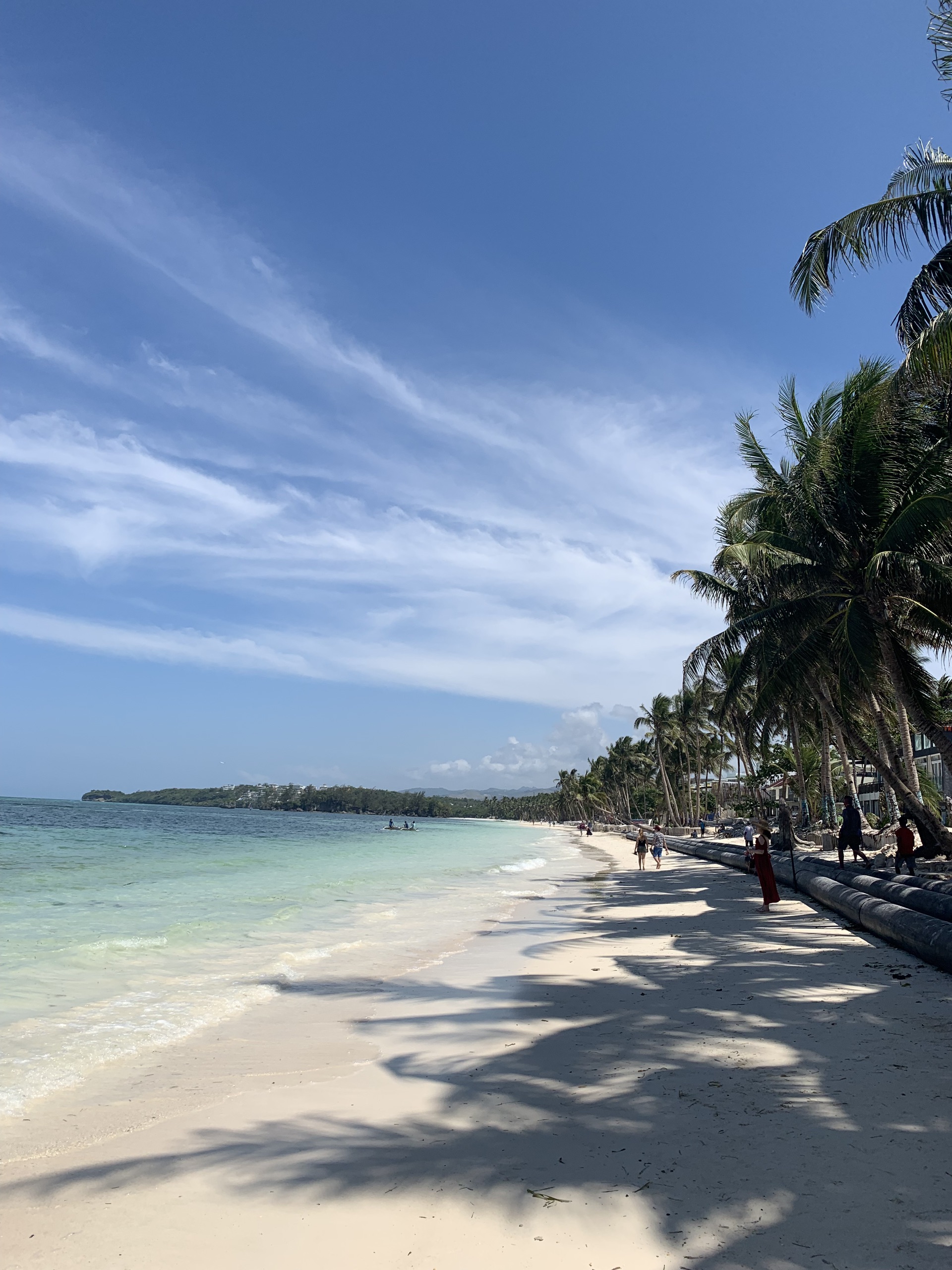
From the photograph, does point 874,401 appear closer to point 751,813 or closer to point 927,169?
point 927,169

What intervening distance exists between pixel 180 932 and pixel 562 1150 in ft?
35.2

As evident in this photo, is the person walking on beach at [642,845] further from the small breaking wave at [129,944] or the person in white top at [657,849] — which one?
the small breaking wave at [129,944]

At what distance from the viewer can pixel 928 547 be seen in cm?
1373

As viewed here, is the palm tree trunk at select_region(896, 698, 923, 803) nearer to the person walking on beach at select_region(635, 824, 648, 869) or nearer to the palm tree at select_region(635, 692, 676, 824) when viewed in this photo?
the person walking on beach at select_region(635, 824, 648, 869)

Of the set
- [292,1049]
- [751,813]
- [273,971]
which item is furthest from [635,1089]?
[751,813]

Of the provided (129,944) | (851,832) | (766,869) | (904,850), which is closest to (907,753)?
(851,832)

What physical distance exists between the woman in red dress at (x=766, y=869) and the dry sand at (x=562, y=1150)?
219 inches

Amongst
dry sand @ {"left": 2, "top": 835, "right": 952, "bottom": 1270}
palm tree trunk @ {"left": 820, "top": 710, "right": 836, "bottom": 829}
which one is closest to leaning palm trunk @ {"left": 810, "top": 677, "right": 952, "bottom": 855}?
palm tree trunk @ {"left": 820, "top": 710, "right": 836, "bottom": 829}

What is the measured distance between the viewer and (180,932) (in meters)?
13.1

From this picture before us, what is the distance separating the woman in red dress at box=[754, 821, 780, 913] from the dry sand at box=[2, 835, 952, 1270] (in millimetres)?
5575

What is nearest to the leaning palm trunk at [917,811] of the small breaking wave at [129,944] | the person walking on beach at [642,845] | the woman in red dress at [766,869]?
the woman in red dress at [766,869]

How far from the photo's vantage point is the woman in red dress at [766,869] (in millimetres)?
13133

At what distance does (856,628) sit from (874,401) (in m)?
4.12

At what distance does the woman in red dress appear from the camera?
1313 cm
